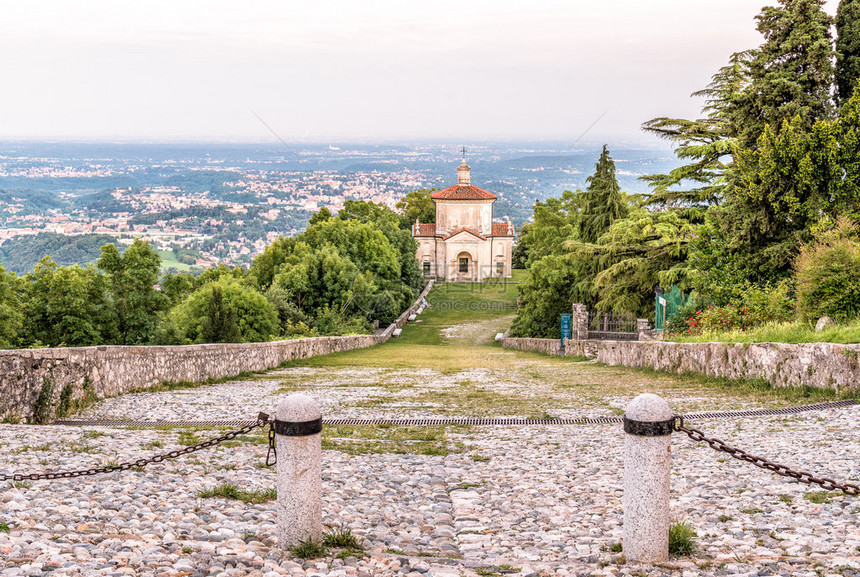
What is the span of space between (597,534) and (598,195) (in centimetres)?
3980

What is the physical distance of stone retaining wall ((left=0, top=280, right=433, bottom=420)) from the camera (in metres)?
9.98

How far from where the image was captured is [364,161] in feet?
615

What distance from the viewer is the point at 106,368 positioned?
12.5m

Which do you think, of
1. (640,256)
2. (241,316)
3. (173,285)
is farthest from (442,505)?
(173,285)

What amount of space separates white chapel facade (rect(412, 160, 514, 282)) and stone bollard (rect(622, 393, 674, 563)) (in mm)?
83488

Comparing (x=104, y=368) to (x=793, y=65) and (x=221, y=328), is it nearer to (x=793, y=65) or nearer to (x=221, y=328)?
(x=221, y=328)

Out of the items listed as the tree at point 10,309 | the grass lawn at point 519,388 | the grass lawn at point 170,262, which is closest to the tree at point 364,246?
the tree at point 10,309

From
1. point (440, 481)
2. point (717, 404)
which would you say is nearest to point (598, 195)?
point (717, 404)

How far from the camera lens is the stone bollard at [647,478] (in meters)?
4.45

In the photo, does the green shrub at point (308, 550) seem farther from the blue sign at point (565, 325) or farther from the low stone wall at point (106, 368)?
the blue sign at point (565, 325)

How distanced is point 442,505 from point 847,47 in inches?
916

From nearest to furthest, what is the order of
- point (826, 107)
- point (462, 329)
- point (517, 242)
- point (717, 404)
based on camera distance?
point (717, 404) → point (826, 107) → point (462, 329) → point (517, 242)

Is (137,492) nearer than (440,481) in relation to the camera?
Yes

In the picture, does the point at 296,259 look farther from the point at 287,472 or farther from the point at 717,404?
the point at 287,472
